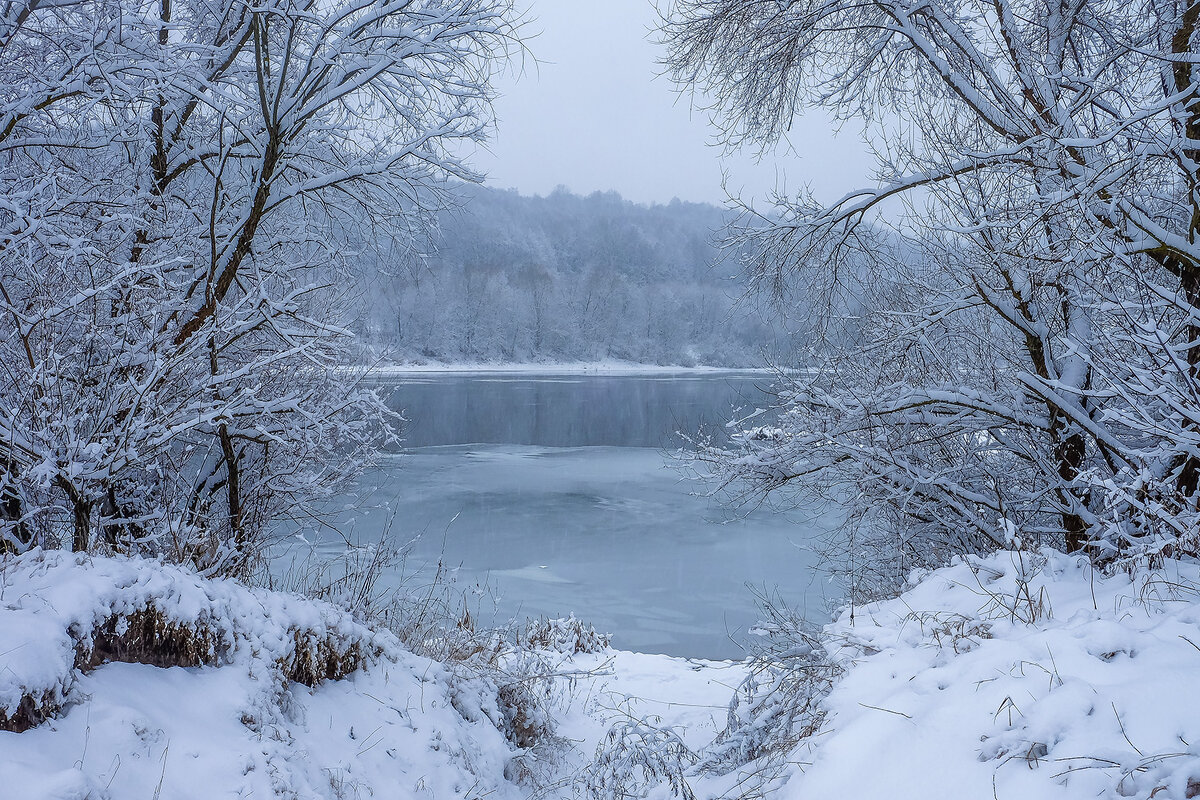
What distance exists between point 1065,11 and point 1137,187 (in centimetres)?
203

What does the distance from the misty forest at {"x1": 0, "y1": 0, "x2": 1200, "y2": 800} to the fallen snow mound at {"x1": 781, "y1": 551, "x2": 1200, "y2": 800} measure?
2 centimetres

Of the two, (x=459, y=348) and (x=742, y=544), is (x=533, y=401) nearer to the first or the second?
(x=742, y=544)

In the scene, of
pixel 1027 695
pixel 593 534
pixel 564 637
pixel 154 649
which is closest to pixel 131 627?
pixel 154 649

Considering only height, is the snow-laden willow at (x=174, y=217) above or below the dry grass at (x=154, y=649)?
above

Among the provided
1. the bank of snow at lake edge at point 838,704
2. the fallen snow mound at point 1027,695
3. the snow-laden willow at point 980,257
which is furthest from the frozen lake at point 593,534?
the fallen snow mound at point 1027,695

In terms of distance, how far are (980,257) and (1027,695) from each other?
4790 millimetres

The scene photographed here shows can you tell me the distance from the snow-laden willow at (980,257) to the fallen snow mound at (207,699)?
399 cm

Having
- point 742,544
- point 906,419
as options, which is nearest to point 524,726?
point 906,419

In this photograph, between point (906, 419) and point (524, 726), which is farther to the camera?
point (906, 419)

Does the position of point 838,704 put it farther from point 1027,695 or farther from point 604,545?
point 604,545

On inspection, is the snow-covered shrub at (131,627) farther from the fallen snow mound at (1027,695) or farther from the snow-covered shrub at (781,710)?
the fallen snow mound at (1027,695)

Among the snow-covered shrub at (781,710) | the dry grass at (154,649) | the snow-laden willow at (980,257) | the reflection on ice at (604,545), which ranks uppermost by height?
the snow-laden willow at (980,257)

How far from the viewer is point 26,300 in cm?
536

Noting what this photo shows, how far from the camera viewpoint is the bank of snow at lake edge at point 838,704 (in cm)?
248
